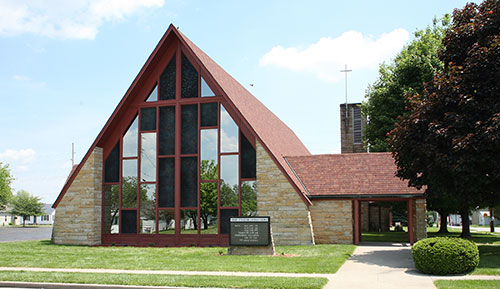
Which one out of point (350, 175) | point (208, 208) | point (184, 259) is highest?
point (350, 175)

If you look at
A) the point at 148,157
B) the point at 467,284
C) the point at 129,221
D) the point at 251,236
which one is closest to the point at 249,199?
the point at 251,236

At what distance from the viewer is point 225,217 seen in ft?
77.1

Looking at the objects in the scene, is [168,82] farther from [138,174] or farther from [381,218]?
[381,218]

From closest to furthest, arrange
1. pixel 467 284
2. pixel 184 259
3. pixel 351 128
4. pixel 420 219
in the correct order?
pixel 467 284 → pixel 184 259 → pixel 420 219 → pixel 351 128

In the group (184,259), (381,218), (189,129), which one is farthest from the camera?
(381,218)

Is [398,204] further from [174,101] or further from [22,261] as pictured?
[22,261]

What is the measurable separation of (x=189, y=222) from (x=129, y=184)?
Answer: 3.88 meters

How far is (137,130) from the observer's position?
83.4 feet

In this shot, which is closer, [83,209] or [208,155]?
[208,155]

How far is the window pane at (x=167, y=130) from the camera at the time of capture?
24.8 meters

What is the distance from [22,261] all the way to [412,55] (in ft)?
99.5

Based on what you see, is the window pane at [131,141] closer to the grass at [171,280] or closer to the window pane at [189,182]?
the window pane at [189,182]

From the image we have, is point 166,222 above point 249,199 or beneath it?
beneath

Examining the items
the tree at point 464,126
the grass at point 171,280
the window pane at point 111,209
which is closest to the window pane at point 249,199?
the window pane at point 111,209
